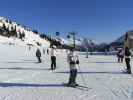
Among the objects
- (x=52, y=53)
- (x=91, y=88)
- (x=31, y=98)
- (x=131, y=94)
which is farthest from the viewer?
(x=52, y=53)

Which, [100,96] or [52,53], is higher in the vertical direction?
[52,53]

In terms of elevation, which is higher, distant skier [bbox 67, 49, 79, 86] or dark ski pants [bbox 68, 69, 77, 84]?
distant skier [bbox 67, 49, 79, 86]

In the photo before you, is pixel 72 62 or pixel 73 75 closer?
pixel 72 62

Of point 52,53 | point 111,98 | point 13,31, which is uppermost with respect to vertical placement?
point 13,31

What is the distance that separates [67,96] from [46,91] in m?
1.39

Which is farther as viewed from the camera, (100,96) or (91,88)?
(91,88)

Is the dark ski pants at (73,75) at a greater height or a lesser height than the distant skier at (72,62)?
lesser

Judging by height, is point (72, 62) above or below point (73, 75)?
above

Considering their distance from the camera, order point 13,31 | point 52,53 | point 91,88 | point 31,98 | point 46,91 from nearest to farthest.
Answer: point 31,98
point 46,91
point 91,88
point 52,53
point 13,31

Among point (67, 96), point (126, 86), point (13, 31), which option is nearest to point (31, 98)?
point (67, 96)

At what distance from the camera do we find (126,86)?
45.2 ft

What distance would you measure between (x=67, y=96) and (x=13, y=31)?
594ft

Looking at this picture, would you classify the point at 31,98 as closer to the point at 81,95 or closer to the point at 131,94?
the point at 81,95

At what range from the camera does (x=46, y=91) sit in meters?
12.3
